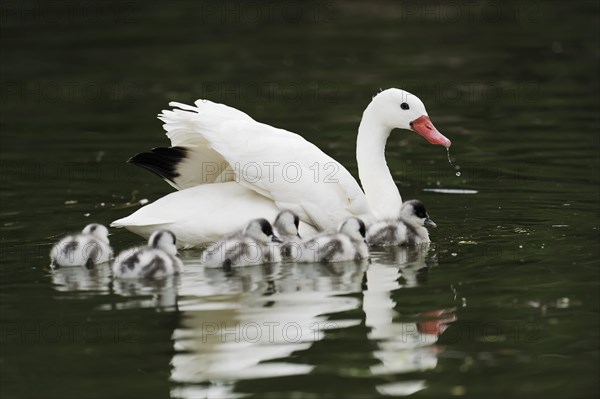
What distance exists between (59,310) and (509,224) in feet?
14.3

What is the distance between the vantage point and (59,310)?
866cm

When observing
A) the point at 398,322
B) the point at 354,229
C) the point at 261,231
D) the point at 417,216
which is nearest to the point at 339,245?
the point at 354,229

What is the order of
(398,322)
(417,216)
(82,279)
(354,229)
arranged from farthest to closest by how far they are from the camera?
(417,216) → (354,229) → (82,279) → (398,322)

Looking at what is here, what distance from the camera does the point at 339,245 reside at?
989 cm

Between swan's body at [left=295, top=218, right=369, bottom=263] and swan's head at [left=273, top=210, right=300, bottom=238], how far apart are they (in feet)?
0.54

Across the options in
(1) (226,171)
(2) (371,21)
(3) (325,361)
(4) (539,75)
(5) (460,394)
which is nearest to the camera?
(5) (460,394)

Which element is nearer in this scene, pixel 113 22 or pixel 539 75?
pixel 539 75

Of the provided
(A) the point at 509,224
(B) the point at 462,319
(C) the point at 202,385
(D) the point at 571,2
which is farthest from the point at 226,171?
(D) the point at 571,2

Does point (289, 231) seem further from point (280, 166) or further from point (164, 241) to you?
point (164, 241)

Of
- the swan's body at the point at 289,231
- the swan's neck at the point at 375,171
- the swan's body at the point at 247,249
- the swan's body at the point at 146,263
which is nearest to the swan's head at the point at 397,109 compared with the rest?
the swan's neck at the point at 375,171

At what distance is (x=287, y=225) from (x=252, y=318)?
5.77ft

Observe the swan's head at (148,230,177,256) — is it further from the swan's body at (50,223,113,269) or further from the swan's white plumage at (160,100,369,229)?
the swan's white plumage at (160,100,369,229)

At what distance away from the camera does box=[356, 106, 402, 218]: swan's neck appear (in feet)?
36.4

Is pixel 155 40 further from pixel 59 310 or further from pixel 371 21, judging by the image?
pixel 59 310
